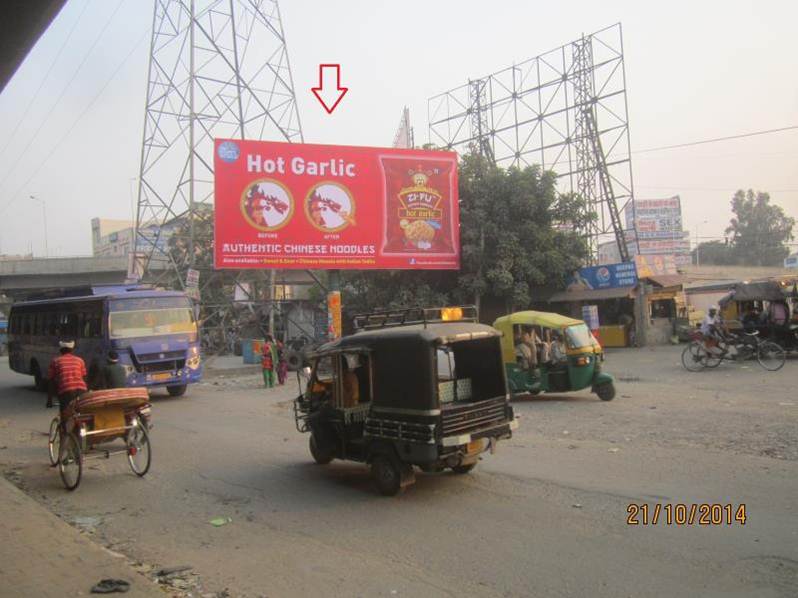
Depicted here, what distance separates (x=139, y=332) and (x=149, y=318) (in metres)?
0.44

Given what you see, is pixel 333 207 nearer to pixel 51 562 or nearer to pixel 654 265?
pixel 654 265

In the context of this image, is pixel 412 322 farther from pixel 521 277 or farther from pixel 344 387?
pixel 521 277

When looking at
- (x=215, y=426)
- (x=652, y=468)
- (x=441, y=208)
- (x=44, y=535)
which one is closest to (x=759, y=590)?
(x=652, y=468)

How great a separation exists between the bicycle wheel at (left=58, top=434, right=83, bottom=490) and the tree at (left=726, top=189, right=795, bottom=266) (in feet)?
228

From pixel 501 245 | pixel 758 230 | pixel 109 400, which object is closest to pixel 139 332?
pixel 109 400

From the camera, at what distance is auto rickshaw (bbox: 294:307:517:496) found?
6449 mm

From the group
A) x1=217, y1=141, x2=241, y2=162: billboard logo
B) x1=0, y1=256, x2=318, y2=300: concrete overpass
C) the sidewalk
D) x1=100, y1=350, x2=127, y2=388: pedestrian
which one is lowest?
the sidewalk

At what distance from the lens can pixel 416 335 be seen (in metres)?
6.57

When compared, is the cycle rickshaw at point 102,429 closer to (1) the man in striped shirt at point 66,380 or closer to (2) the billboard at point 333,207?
(1) the man in striped shirt at point 66,380

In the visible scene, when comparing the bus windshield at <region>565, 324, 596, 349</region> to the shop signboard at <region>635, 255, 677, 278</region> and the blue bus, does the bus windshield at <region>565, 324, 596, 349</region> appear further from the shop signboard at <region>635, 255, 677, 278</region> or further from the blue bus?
the shop signboard at <region>635, 255, 677, 278</region>

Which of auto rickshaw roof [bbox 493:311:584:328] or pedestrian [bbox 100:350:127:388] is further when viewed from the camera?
auto rickshaw roof [bbox 493:311:584:328]

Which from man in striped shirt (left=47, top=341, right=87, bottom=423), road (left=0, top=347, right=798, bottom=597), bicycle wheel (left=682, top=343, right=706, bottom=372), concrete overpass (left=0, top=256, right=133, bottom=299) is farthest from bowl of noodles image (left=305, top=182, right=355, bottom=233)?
concrete overpass (left=0, top=256, right=133, bottom=299)

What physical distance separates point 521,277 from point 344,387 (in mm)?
21080

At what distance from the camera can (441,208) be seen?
2631cm
